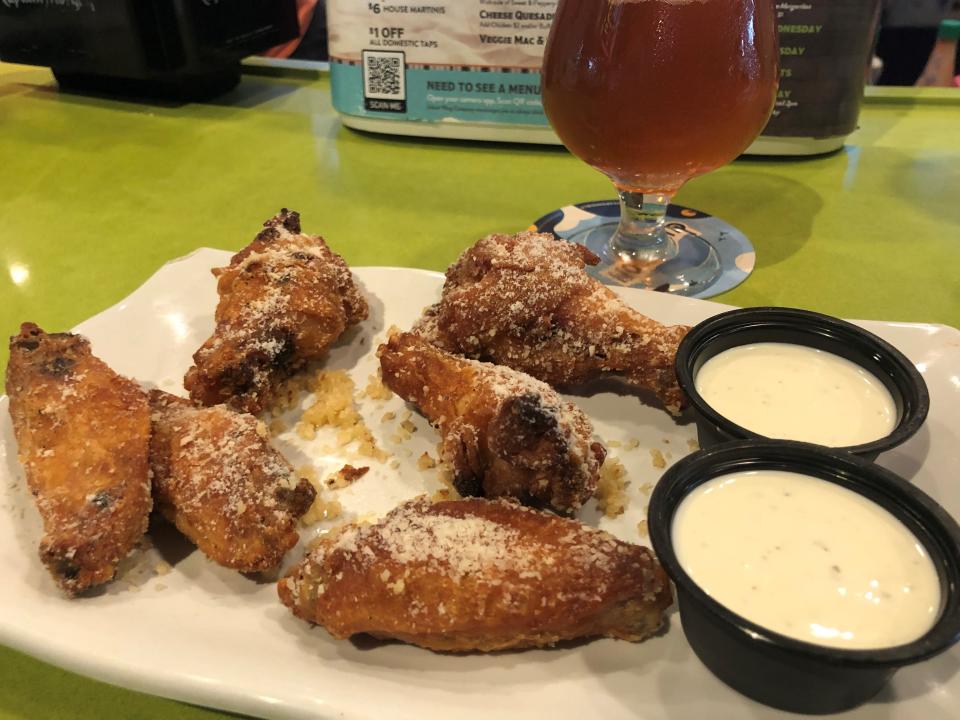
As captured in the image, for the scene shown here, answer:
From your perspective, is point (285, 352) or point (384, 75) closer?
point (285, 352)

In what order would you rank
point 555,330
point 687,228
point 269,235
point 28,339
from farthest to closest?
point 687,228 → point 269,235 → point 555,330 → point 28,339

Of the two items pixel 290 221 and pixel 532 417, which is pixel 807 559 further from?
pixel 290 221

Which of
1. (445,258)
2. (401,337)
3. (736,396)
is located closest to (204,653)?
(401,337)

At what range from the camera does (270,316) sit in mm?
1269

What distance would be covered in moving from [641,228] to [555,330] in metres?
0.56

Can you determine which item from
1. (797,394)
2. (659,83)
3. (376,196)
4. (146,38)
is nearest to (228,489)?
(797,394)

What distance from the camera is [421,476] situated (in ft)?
3.78

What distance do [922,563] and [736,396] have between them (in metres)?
0.36

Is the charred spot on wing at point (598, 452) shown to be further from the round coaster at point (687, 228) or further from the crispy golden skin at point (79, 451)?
the round coaster at point (687, 228)

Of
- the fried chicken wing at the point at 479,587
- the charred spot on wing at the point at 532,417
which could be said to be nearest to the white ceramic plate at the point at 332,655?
the fried chicken wing at the point at 479,587

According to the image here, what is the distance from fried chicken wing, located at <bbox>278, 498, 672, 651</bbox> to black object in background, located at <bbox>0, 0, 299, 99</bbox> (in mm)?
2147

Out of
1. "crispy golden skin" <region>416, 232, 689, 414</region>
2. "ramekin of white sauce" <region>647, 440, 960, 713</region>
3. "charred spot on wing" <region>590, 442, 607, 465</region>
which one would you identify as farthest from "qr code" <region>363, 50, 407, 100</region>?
"ramekin of white sauce" <region>647, 440, 960, 713</region>

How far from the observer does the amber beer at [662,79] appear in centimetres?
132

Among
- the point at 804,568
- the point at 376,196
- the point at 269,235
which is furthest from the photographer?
the point at 376,196
